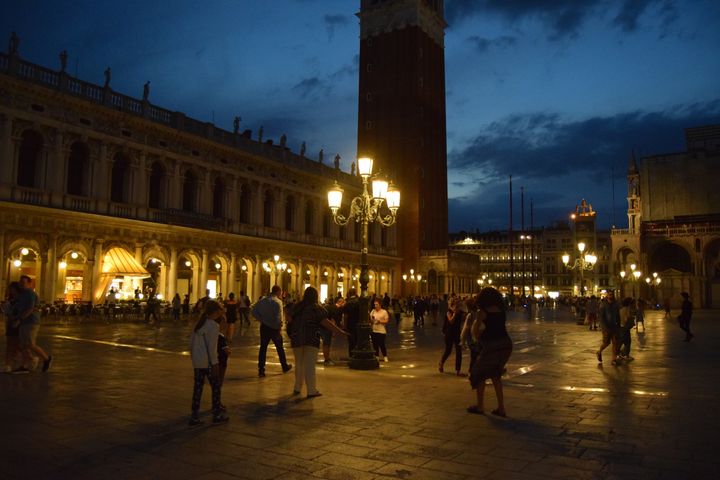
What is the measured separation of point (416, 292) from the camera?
52.7m

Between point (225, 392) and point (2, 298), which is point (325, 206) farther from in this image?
point (225, 392)

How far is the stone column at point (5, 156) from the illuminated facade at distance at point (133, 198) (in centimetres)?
4

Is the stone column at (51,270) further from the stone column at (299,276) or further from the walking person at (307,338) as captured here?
the walking person at (307,338)

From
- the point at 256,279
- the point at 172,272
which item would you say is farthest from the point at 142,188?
the point at 256,279

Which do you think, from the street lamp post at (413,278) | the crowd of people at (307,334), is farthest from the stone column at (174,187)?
the street lamp post at (413,278)

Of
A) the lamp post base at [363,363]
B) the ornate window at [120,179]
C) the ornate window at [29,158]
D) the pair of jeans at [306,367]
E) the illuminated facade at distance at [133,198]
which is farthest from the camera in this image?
the ornate window at [120,179]

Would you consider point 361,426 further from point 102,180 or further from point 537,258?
point 537,258

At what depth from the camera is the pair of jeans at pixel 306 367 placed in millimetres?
7906

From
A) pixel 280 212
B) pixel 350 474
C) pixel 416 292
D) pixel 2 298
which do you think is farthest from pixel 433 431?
pixel 416 292

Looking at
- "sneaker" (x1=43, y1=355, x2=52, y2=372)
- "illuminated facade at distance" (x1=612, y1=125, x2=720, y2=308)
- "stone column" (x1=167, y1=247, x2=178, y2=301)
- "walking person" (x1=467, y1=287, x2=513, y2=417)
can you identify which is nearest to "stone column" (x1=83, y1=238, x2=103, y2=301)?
"stone column" (x1=167, y1=247, x2=178, y2=301)

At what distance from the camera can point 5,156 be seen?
24.9 metres

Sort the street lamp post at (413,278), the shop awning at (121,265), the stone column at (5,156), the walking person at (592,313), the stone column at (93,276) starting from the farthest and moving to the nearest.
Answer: the street lamp post at (413,278)
the stone column at (93,276)
the shop awning at (121,265)
the stone column at (5,156)
the walking person at (592,313)

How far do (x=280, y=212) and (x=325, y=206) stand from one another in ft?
17.9

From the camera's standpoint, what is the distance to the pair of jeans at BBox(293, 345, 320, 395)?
311 inches
